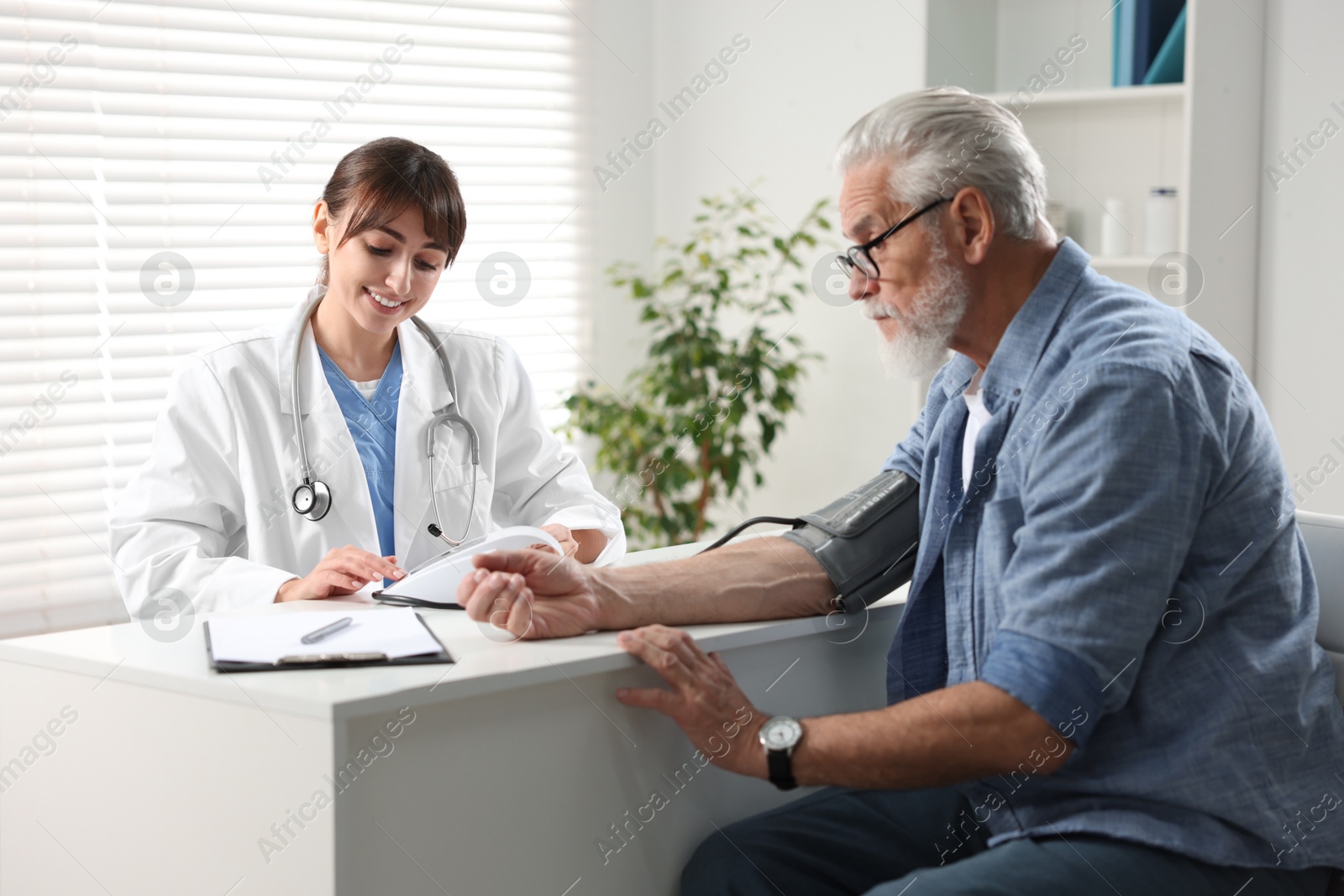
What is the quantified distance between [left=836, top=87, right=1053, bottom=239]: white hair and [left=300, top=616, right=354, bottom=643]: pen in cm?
84

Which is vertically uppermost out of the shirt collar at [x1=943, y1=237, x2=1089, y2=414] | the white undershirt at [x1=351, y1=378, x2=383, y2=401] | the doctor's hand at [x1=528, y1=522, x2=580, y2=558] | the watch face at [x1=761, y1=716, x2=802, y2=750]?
the shirt collar at [x1=943, y1=237, x2=1089, y2=414]

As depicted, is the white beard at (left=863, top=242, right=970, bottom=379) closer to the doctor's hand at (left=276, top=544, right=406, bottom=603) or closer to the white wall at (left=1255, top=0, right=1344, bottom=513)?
the doctor's hand at (left=276, top=544, right=406, bottom=603)

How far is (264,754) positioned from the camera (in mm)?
1119

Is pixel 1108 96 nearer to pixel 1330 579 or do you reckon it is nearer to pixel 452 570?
pixel 1330 579

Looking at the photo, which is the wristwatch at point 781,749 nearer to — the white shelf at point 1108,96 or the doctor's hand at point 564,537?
the doctor's hand at point 564,537

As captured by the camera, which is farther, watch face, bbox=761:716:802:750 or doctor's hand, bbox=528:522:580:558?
doctor's hand, bbox=528:522:580:558

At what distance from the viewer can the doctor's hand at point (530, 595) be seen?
1314 mm

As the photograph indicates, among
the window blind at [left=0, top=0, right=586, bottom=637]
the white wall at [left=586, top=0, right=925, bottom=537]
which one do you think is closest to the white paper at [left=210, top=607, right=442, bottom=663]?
→ the window blind at [left=0, top=0, right=586, bottom=637]

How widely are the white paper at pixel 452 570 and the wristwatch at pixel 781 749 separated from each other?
1.24ft

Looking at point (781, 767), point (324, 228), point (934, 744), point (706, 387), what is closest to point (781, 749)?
point (781, 767)

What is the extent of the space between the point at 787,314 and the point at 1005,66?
3.10ft

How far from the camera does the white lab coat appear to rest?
1.80 meters

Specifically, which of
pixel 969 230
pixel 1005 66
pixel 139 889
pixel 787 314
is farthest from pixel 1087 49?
pixel 139 889

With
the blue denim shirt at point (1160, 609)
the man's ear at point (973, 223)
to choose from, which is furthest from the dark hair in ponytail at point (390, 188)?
the blue denim shirt at point (1160, 609)
